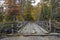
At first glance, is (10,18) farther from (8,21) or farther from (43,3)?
(43,3)

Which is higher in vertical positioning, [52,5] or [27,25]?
[52,5]

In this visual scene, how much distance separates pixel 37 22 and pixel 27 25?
0.17 metres

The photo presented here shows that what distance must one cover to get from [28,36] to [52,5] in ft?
2.15

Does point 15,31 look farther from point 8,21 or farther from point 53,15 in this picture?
point 53,15

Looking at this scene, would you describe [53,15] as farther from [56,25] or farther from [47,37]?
[47,37]

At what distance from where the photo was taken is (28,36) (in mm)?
2248

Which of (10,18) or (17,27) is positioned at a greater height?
(10,18)

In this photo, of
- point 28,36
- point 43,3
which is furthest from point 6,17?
point 43,3

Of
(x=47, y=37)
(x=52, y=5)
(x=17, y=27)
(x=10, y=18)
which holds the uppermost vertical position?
(x=52, y=5)

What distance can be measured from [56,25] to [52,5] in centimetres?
34

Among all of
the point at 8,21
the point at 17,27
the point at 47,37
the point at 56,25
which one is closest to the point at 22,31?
the point at 17,27

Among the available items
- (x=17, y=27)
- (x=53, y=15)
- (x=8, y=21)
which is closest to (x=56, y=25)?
(x=53, y=15)

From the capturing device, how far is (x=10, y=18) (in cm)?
224

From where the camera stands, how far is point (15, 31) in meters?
2.25
